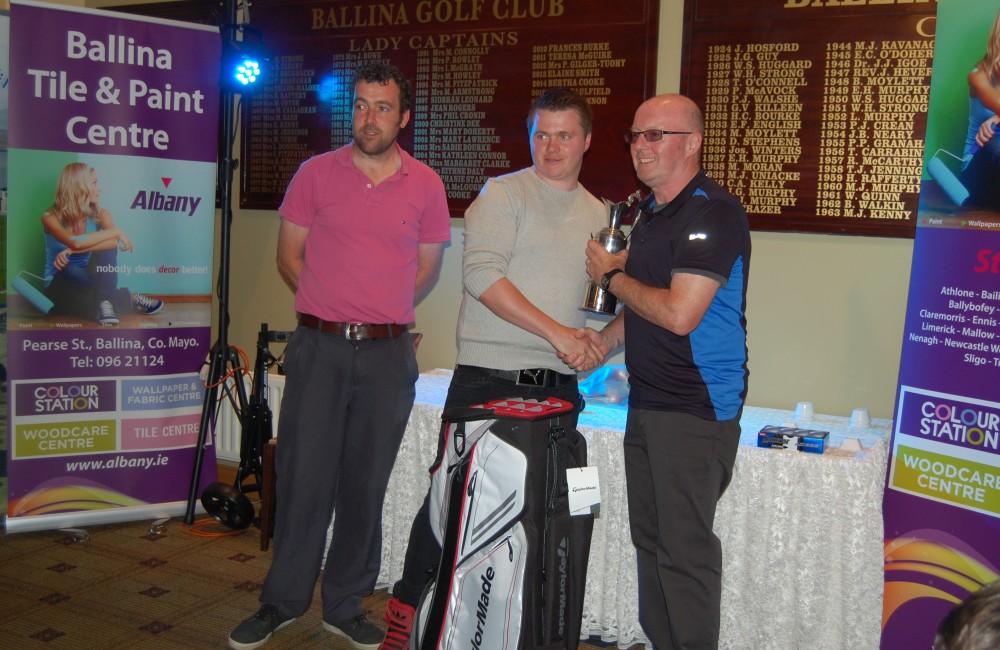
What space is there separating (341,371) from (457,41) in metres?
1.80

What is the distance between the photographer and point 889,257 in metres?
3.22

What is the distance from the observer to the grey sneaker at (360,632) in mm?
2840

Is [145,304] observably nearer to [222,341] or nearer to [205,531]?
[222,341]

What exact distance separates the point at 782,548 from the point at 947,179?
3.82 feet

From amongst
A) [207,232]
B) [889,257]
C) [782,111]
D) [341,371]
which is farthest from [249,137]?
[889,257]

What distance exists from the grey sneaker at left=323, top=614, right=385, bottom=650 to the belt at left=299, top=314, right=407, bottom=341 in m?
0.91

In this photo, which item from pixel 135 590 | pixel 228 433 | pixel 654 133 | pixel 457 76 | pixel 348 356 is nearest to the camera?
pixel 654 133

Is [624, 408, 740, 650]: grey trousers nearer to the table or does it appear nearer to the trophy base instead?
the trophy base

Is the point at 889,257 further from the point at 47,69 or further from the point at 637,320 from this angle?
the point at 47,69

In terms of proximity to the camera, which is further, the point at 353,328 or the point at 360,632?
the point at 360,632

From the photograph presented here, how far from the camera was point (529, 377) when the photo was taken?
2.53 m

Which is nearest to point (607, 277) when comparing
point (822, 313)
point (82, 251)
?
point (822, 313)

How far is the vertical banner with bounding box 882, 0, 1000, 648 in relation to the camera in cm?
246

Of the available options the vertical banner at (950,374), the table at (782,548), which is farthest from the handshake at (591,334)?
the vertical banner at (950,374)
